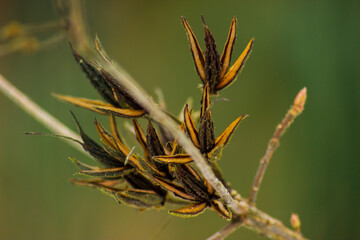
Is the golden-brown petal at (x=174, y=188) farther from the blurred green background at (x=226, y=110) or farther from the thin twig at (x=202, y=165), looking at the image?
the blurred green background at (x=226, y=110)

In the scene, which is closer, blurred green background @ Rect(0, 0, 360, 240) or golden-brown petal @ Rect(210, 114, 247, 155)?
golden-brown petal @ Rect(210, 114, 247, 155)

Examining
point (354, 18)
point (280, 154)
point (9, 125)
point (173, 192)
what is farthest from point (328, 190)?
point (9, 125)

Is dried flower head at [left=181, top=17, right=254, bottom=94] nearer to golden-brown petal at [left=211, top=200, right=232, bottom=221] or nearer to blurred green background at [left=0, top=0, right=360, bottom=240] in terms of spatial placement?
golden-brown petal at [left=211, top=200, right=232, bottom=221]

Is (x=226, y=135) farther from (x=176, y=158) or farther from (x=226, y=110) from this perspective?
(x=226, y=110)

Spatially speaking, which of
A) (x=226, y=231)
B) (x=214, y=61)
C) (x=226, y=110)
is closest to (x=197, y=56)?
(x=214, y=61)

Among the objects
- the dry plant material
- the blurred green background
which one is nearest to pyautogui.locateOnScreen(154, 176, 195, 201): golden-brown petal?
the dry plant material

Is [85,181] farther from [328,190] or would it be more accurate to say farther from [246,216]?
[328,190]
